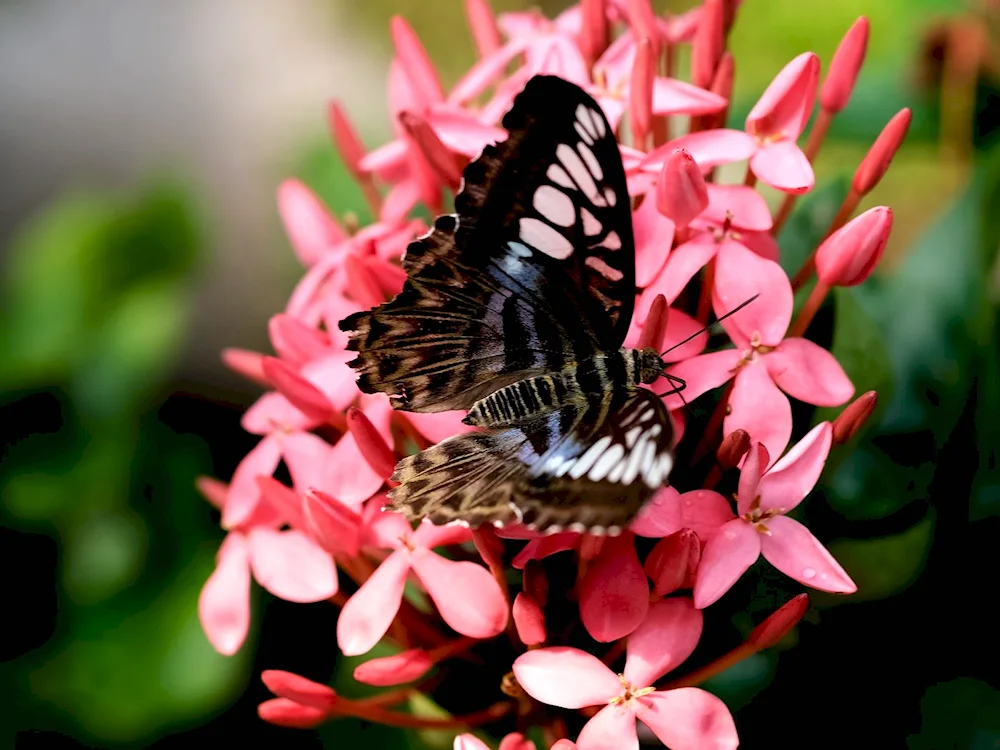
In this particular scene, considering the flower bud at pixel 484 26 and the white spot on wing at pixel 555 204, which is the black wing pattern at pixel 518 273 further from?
the flower bud at pixel 484 26

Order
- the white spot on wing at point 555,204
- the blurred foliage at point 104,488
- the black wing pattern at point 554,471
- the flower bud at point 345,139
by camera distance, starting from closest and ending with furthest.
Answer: the black wing pattern at point 554,471, the white spot on wing at point 555,204, the flower bud at point 345,139, the blurred foliage at point 104,488

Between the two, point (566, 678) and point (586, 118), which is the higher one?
point (586, 118)

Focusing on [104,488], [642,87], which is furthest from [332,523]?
[104,488]

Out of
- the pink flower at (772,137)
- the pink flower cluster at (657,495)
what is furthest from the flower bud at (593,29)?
the pink flower at (772,137)

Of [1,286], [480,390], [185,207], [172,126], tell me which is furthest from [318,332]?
[172,126]

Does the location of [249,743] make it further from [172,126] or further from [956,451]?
[172,126]

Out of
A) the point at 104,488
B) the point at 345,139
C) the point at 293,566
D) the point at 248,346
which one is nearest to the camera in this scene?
the point at 293,566

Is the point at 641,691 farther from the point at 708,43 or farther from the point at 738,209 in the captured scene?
the point at 708,43
